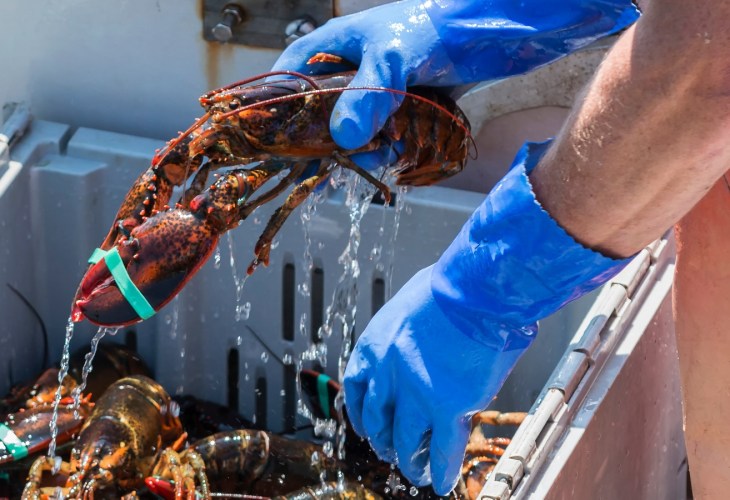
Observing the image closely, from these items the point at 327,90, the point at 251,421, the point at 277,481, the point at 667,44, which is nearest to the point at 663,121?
the point at 667,44

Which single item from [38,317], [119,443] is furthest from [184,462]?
[38,317]

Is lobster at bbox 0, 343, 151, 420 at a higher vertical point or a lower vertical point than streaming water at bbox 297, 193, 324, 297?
lower

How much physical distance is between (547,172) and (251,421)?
1.58 m

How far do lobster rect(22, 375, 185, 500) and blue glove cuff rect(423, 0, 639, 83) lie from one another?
1.12 m

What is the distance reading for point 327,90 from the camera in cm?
184

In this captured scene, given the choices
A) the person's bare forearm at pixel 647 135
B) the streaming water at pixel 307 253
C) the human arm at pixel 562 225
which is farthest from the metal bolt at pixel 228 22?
the person's bare forearm at pixel 647 135

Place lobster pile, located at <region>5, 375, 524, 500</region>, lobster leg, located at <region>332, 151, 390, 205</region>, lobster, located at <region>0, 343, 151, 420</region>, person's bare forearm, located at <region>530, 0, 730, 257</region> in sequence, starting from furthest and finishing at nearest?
lobster, located at <region>0, 343, 151, 420</region> → lobster pile, located at <region>5, 375, 524, 500</region> → lobster leg, located at <region>332, 151, 390, 205</region> → person's bare forearm, located at <region>530, 0, 730, 257</region>

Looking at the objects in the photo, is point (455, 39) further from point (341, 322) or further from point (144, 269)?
point (341, 322)

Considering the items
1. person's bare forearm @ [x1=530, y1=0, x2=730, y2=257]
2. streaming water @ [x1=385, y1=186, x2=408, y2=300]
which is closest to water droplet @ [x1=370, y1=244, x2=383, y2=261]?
streaming water @ [x1=385, y1=186, x2=408, y2=300]

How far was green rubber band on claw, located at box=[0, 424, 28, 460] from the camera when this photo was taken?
2.55 meters

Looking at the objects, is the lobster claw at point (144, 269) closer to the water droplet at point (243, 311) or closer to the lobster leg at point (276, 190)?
the lobster leg at point (276, 190)

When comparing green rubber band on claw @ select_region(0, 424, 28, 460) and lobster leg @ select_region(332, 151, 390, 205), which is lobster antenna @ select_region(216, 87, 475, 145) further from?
green rubber band on claw @ select_region(0, 424, 28, 460)

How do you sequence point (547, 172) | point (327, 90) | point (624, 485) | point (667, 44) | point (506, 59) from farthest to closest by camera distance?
1. point (624, 485)
2. point (506, 59)
3. point (327, 90)
4. point (547, 172)
5. point (667, 44)

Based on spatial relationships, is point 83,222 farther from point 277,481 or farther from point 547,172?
point 547,172
